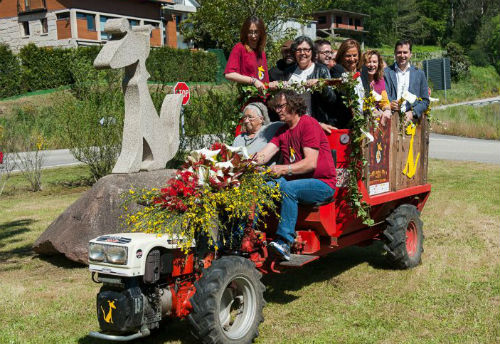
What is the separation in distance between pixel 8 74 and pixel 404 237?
29.8 meters

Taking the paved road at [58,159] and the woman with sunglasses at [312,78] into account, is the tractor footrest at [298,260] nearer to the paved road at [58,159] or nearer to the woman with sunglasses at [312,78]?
the woman with sunglasses at [312,78]

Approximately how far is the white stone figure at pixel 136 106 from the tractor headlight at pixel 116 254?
4152mm

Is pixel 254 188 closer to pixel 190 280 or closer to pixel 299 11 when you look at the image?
pixel 190 280

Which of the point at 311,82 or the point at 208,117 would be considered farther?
the point at 208,117

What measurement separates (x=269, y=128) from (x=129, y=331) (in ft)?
8.03

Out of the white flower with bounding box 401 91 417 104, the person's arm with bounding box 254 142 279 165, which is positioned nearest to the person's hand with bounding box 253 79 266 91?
the person's arm with bounding box 254 142 279 165

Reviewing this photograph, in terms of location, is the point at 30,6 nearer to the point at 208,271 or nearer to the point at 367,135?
the point at 367,135

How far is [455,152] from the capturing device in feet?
61.6

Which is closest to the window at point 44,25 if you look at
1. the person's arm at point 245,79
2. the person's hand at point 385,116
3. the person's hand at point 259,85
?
the person's arm at point 245,79

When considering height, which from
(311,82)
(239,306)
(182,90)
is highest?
(182,90)

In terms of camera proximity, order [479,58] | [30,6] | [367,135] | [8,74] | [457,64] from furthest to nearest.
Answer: [479,58] → [457,64] → [30,6] → [8,74] → [367,135]

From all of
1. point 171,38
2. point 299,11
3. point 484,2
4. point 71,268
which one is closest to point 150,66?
point 299,11

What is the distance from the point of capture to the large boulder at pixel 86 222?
747cm

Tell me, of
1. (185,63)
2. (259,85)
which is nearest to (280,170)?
(259,85)
